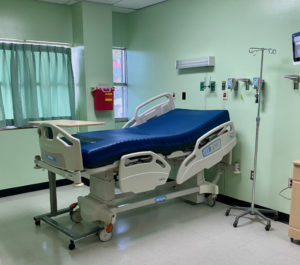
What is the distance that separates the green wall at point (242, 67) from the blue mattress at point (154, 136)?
0.44m

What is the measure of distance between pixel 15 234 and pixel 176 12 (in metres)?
3.59

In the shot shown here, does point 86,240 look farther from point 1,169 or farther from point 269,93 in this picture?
point 269,93

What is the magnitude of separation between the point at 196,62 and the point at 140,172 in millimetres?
1949

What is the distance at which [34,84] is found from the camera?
14.6ft

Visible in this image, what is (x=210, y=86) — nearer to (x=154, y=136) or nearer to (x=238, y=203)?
(x=154, y=136)

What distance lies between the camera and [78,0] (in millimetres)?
4484

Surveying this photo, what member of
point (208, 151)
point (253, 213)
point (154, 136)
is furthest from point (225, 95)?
point (253, 213)

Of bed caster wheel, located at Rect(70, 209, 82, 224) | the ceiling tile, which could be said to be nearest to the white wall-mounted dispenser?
the ceiling tile

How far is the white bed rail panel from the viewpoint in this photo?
282 cm

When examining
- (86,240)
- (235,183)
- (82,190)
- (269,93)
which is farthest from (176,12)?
(86,240)

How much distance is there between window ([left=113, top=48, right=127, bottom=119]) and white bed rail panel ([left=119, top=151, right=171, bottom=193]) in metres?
2.70

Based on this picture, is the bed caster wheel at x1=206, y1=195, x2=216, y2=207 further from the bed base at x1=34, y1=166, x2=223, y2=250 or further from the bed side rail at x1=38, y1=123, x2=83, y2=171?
the bed side rail at x1=38, y1=123, x2=83, y2=171

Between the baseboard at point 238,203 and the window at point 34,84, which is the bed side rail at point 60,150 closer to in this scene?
the window at point 34,84

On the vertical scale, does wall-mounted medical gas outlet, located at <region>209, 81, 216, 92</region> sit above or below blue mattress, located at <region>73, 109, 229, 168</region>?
above
